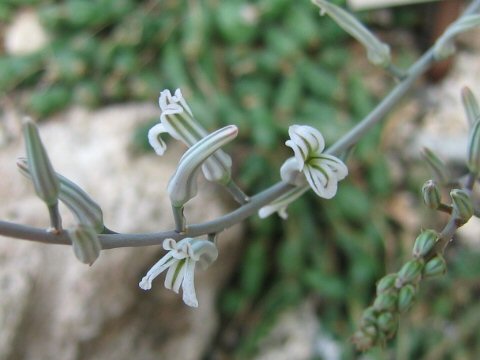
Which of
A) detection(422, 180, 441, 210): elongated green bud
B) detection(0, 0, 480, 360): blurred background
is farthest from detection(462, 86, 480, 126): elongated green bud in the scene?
detection(0, 0, 480, 360): blurred background

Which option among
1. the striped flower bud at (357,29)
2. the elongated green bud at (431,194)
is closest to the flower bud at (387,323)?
the elongated green bud at (431,194)

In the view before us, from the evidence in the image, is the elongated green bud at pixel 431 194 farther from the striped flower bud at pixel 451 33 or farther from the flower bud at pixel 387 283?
the striped flower bud at pixel 451 33

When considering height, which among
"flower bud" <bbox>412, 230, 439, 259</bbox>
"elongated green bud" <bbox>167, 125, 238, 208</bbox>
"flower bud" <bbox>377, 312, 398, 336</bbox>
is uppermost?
"elongated green bud" <bbox>167, 125, 238, 208</bbox>

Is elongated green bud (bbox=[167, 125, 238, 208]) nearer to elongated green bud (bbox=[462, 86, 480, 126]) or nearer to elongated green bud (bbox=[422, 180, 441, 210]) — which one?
elongated green bud (bbox=[422, 180, 441, 210])

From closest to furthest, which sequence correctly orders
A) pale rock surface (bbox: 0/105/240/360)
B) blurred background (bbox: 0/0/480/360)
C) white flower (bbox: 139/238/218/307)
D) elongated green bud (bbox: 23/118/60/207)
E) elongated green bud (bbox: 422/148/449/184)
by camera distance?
elongated green bud (bbox: 23/118/60/207) < white flower (bbox: 139/238/218/307) < elongated green bud (bbox: 422/148/449/184) < pale rock surface (bbox: 0/105/240/360) < blurred background (bbox: 0/0/480/360)

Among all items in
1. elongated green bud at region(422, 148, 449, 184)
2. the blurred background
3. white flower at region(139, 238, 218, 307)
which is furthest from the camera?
the blurred background

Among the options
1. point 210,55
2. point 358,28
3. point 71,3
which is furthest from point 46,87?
point 358,28

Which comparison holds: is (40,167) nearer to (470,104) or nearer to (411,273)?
(411,273)

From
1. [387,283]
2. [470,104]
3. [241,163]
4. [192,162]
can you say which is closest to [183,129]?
[192,162]
